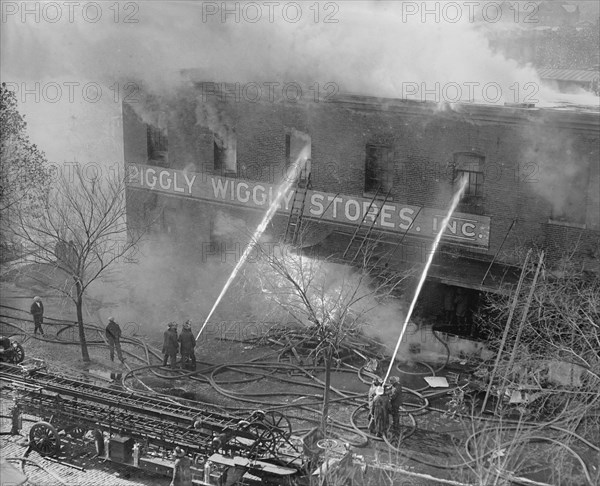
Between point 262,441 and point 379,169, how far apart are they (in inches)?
389

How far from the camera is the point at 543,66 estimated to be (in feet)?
137

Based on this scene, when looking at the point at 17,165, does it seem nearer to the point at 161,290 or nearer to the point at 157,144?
the point at 157,144

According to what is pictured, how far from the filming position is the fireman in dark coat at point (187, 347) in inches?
738

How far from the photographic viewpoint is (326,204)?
2202 cm

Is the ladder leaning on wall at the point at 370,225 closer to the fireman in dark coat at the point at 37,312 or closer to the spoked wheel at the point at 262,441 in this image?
the spoked wheel at the point at 262,441

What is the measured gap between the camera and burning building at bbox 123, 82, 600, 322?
18.9 metres

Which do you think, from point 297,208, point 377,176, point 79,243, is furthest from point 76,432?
point 377,176

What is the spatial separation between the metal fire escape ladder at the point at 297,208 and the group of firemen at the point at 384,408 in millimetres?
6237

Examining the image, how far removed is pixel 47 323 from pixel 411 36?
40.9 ft

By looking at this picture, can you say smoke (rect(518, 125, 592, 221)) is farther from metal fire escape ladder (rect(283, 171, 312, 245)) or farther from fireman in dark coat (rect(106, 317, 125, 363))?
fireman in dark coat (rect(106, 317, 125, 363))

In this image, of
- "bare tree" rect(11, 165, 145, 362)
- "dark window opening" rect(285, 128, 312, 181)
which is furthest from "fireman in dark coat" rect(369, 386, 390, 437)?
"dark window opening" rect(285, 128, 312, 181)

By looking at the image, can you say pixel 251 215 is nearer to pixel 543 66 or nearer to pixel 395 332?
pixel 395 332

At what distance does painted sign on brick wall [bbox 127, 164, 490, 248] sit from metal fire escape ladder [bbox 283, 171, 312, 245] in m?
0.18

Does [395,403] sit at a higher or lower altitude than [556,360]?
lower
